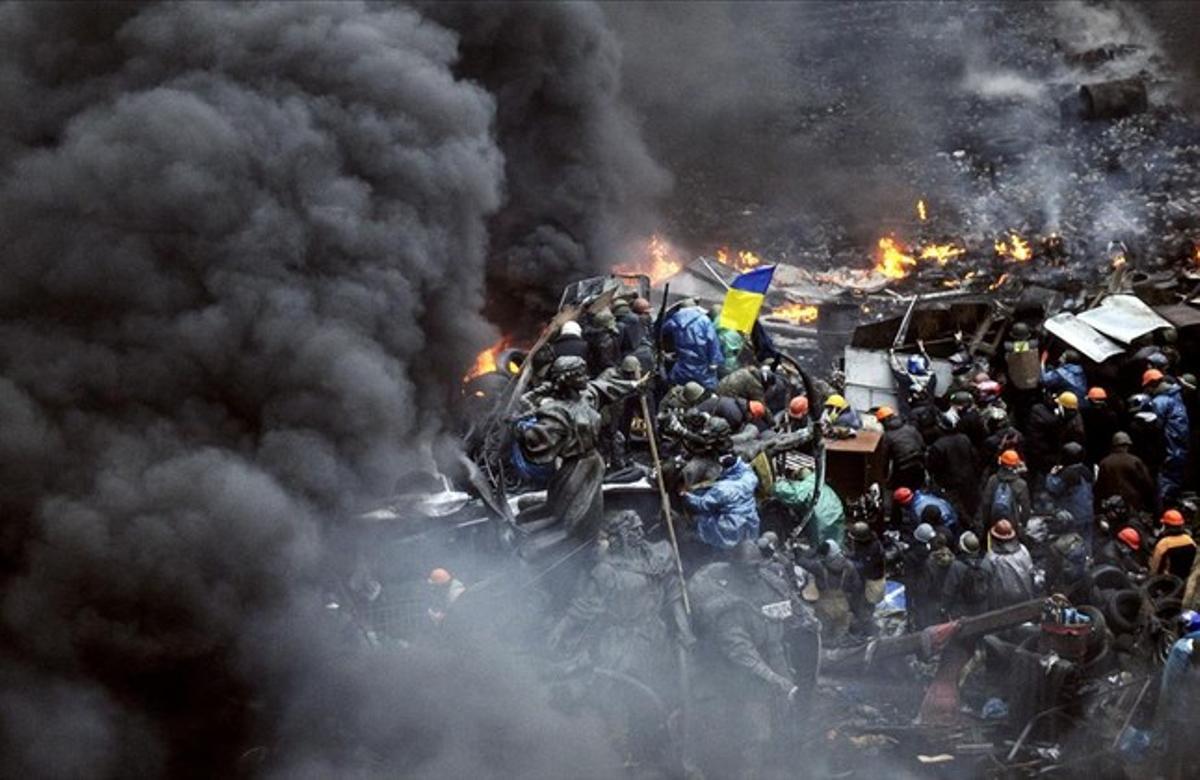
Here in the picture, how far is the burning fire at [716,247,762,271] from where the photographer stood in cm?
1750

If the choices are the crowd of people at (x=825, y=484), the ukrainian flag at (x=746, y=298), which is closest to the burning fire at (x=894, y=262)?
the crowd of people at (x=825, y=484)

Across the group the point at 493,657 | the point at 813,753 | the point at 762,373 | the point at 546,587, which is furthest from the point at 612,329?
the point at 813,753

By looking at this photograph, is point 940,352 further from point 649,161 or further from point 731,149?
point 731,149

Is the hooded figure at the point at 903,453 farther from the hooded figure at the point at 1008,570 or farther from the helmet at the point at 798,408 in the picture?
the hooded figure at the point at 1008,570

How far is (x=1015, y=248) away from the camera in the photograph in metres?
16.7

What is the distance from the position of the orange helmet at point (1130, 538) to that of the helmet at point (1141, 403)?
1.93 meters

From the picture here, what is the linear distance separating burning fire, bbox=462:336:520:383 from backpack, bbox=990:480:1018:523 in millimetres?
6067

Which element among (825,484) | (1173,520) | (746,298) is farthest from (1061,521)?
(746,298)

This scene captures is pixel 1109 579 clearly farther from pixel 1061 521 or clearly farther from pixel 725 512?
pixel 725 512

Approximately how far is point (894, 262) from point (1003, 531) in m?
8.88

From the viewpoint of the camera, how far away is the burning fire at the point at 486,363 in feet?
45.1

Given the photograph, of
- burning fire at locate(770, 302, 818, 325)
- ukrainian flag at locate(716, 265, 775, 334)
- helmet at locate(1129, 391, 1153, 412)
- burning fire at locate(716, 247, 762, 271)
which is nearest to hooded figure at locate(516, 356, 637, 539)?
ukrainian flag at locate(716, 265, 775, 334)

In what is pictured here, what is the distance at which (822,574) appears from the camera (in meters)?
9.73

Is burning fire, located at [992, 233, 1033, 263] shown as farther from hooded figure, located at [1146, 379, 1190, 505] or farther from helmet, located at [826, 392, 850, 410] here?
helmet, located at [826, 392, 850, 410]
